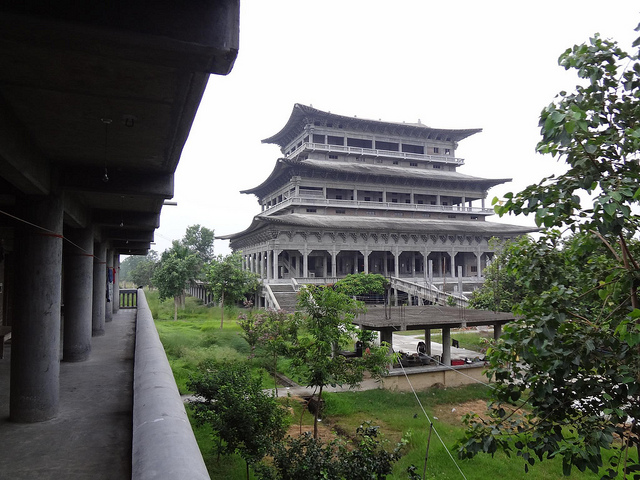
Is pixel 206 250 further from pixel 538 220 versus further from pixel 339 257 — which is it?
pixel 538 220

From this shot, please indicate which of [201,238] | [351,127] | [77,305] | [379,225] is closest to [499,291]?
[379,225]

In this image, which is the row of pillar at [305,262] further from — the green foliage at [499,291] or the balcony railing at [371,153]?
the green foliage at [499,291]

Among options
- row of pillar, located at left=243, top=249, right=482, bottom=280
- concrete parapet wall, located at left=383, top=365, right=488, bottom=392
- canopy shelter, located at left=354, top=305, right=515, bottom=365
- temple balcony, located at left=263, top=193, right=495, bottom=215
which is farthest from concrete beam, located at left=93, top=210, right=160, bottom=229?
temple balcony, located at left=263, top=193, right=495, bottom=215

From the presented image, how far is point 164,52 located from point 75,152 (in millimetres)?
3686

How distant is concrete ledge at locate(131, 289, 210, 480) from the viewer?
285cm

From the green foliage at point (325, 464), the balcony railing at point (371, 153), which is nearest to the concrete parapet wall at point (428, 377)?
the green foliage at point (325, 464)

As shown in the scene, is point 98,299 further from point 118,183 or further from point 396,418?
point 396,418

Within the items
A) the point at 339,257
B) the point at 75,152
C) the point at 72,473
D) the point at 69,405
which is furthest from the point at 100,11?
the point at 339,257

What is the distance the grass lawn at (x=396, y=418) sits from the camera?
10031mm

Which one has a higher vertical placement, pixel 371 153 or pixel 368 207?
pixel 371 153

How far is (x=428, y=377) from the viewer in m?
17.4

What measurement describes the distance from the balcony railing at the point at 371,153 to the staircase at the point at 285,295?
1656 cm

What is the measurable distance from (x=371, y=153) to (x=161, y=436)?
45520 mm

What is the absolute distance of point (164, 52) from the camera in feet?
10.2
